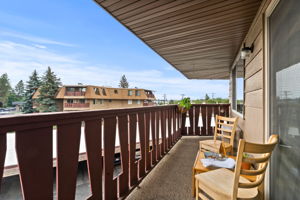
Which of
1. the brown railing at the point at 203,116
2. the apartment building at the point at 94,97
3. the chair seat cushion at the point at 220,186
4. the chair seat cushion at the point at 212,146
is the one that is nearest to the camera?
the chair seat cushion at the point at 220,186

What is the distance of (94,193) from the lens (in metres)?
1.46

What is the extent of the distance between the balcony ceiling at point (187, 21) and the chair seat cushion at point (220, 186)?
1.89 m

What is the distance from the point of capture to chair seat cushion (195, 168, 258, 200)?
4.31 ft

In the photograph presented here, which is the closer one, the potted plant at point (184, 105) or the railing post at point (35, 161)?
the railing post at point (35, 161)

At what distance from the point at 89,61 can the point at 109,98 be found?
77.5ft

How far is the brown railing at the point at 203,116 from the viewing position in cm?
503

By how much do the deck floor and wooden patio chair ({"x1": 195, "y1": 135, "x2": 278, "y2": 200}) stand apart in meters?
0.53

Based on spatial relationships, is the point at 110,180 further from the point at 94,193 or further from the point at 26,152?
the point at 26,152

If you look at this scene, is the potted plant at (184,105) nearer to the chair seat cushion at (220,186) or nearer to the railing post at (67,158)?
the chair seat cushion at (220,186)

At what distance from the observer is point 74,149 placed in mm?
1244

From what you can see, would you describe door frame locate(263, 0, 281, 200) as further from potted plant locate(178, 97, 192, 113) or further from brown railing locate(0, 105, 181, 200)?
potted plant locate(178, 97, 192, 113)

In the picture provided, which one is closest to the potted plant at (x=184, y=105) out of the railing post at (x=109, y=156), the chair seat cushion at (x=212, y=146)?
the chair seat cushion at (x=212, y=146)

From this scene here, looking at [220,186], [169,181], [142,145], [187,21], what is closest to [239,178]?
[220,186]

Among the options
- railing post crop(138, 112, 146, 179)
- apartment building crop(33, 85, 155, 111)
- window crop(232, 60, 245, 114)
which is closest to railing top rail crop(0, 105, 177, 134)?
railing post crop(138, 112, 146, 179)
